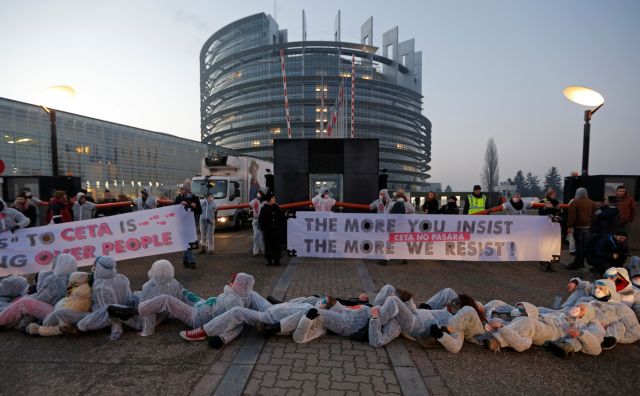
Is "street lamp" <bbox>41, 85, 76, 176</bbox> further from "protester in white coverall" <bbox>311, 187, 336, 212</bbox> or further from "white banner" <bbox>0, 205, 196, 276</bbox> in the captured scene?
"protester in white coverall" <bbox>311, 187, 336, 212</bbox>

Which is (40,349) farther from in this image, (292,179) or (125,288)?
(292,179)

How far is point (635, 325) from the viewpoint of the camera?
11.6ft

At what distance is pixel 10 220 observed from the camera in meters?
6.06

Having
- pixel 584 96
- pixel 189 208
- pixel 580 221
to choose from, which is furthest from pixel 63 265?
pixel 584 96

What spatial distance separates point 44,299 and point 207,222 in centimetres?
494

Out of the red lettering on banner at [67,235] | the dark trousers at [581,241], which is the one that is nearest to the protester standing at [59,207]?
the red lettering on banner at [67,235]

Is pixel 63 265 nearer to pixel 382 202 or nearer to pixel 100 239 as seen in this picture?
pixel 100 239

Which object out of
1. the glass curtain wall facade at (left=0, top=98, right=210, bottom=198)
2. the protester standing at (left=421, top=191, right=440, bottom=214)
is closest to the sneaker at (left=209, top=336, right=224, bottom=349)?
the protester standing at (left=421, top=191, right=440, bottom=214)

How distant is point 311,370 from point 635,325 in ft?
12.5

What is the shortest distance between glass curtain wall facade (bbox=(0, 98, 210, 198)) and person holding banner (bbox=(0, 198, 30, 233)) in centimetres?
1770

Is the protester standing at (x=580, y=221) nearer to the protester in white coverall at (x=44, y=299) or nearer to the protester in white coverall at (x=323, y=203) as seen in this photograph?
the protester in white coverall at (x=323, y=203)

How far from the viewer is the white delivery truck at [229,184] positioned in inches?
547

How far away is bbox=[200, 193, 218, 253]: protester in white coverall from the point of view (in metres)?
8.75

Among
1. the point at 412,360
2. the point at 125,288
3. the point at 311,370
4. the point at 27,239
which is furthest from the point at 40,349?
the point at 412,360
